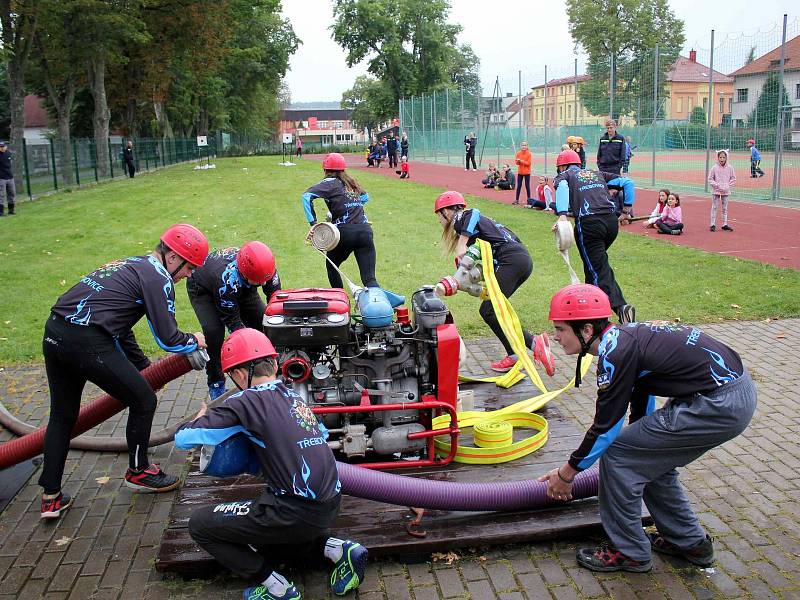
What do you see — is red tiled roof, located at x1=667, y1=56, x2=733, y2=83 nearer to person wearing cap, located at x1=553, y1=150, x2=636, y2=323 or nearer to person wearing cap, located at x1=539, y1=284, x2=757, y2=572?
person wearing cap, located at x1=553, y1=150, x2=636, y2=323

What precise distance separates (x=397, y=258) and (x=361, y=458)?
797 centimetres

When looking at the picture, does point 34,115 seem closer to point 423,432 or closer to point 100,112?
point 100,112

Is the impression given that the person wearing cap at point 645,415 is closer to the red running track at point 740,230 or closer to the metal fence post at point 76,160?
the red running track at point 740,230

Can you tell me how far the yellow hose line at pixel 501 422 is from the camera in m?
5.06

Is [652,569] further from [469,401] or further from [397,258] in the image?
[397,258]

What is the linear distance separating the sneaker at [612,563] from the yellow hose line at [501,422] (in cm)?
A: 111

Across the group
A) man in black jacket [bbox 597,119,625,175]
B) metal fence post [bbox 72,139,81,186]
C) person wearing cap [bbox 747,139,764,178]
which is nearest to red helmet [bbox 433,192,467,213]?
man in black jacket [bbox 597,119,625,175]

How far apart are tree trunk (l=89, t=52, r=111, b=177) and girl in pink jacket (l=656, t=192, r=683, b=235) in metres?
25.4

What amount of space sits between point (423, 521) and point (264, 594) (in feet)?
3.61

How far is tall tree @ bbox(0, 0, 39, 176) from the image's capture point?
24.2 meters

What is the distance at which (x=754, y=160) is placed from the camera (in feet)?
72.4

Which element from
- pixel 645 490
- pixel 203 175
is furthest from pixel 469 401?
pixel 203 175

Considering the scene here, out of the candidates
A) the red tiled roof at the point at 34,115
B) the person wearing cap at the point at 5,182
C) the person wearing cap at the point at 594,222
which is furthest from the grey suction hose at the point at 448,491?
the red tiled roof at the point at 34,115

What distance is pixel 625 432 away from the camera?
392cm
